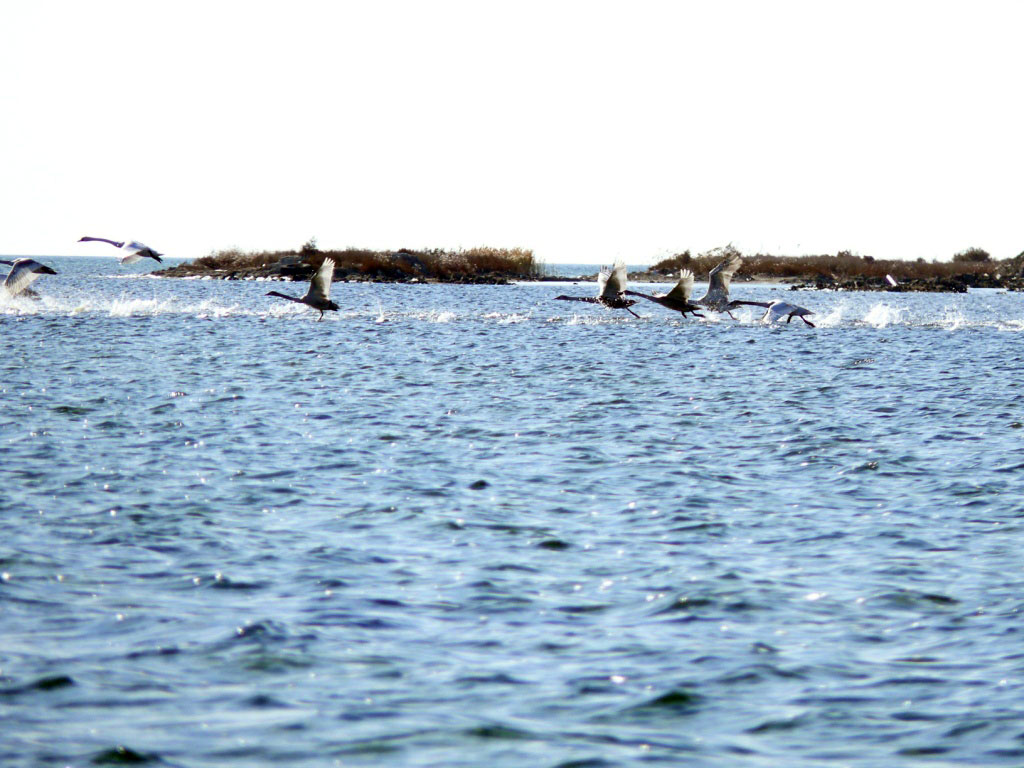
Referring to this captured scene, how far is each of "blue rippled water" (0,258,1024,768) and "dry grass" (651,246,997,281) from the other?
77.8 m

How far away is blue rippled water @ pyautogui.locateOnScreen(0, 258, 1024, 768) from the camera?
646 cm

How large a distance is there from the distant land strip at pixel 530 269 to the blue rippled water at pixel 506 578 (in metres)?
70.0

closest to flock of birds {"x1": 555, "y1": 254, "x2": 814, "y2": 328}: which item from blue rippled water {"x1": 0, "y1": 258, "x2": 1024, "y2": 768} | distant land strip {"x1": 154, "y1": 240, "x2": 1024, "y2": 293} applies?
blue rippled water {"x1": 0, "y1": 258, "x2": 1024, "y2": 768}

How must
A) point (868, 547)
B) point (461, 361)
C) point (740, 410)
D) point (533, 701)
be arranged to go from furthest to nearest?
1. point (461, 361)
2. point (740, 410)
3. point (868, 547)
4. point (533, 701)

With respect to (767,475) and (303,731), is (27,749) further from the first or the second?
(767,475)

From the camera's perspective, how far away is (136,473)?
45.2 feet

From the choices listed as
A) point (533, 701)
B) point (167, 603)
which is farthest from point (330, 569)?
point (533, 701)

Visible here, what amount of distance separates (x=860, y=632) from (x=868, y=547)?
8.38 feet

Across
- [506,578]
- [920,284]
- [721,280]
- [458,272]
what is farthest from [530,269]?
[506,578]

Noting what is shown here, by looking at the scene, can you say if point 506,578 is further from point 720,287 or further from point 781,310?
point 781,310

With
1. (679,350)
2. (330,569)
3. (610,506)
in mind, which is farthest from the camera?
(679,350)

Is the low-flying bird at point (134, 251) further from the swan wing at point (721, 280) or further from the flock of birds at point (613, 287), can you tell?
the swan wing at point (721, 280)

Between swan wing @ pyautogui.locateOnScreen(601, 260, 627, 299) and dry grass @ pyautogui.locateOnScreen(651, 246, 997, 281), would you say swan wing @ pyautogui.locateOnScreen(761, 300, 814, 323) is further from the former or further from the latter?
dry grass @ pyautogui.locateOnScreen(651, 246, 997, 281)

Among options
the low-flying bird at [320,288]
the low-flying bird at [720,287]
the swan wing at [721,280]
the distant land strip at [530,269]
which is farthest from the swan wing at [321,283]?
the distant land strip at [530,269]
